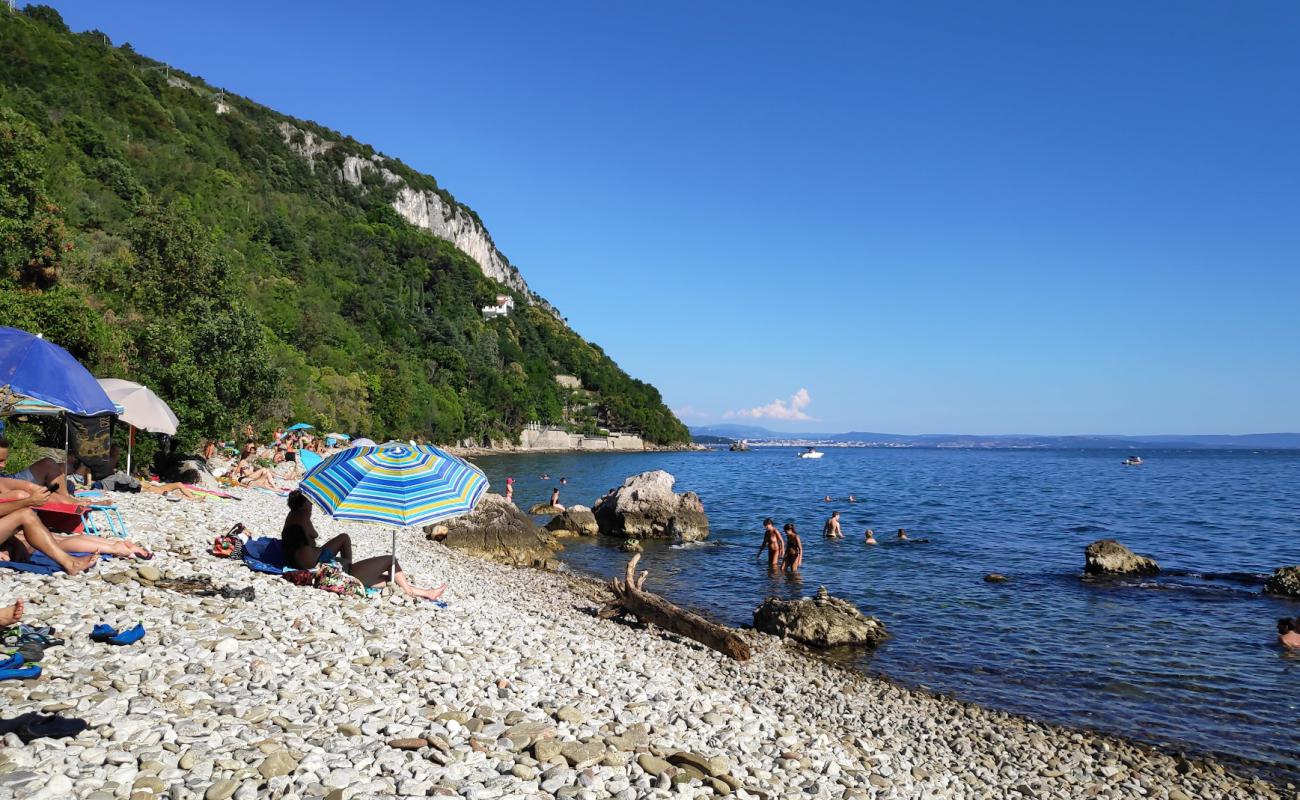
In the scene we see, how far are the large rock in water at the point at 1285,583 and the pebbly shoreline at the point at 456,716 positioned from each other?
1391 cm

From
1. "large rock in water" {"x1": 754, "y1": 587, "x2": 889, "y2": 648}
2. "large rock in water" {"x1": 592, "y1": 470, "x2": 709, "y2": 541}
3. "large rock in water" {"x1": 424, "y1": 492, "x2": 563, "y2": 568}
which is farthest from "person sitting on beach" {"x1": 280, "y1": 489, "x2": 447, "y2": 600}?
"large rock in water" {"x1": 592, "y1": 470, "x2": 709, "y2": 541}

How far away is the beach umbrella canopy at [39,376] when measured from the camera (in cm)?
977

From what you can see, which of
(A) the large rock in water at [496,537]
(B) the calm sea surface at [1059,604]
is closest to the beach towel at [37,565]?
(B) the calm sea surface at [1059,604]

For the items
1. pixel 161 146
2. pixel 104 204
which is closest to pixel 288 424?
pixel 104 204

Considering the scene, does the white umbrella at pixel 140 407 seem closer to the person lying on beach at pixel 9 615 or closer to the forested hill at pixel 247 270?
the forested hill at pixel 247 270

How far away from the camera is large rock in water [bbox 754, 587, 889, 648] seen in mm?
14445

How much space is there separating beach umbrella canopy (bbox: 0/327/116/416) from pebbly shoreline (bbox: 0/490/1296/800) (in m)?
2.43

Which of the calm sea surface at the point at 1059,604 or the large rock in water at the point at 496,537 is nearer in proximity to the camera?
the calm sea surface at the point at 1059,604

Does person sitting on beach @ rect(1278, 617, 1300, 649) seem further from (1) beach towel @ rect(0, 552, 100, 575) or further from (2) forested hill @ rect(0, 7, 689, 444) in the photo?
(2) forested hill @ rect(0, 7, 689, 444)

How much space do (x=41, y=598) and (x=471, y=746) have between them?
17.8ft

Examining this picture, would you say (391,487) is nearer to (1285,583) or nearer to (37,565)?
(37,565)

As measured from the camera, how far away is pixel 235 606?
902cm

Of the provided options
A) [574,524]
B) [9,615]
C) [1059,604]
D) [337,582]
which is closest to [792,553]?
[1059,604]

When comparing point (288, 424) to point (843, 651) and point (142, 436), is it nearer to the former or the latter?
point (142, 436)
